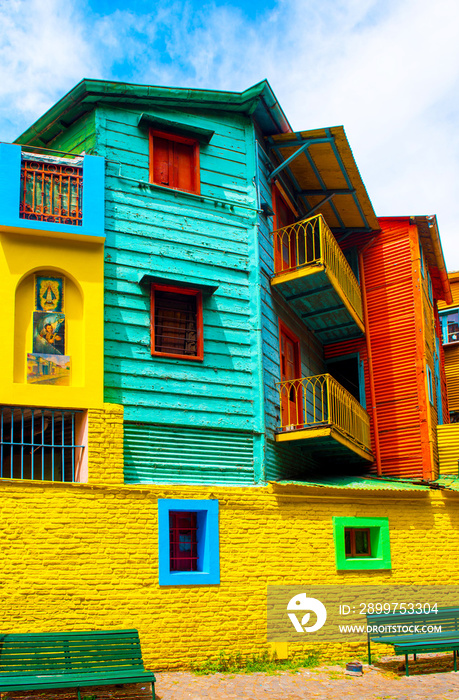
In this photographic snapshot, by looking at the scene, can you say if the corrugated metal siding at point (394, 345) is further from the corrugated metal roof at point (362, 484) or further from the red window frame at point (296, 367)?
the red window frame at point (296, 367)

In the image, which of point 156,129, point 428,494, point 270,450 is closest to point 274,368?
point 270,450

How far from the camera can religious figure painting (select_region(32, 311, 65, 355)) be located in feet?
34.8

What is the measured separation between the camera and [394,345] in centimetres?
1675

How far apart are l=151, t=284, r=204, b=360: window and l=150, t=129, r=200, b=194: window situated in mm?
2099

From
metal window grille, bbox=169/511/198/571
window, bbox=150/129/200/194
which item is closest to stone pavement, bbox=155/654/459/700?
metal window grille, bbox=169/511/198/571

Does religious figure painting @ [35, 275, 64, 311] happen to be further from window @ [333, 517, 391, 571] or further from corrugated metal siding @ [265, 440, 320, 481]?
window @ [333, 517, 391, 571]

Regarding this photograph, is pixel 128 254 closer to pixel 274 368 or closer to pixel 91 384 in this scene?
pixel 91 384

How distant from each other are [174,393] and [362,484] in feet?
13.6

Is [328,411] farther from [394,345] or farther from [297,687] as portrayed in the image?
[394,345]

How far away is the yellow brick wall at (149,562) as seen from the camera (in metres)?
9.49

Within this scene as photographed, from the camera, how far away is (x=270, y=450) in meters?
12.4

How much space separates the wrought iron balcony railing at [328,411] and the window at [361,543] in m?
1.74

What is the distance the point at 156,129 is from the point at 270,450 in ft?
20.7

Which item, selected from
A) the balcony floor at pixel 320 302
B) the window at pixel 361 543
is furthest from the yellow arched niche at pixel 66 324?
the window at pixel 361 543
